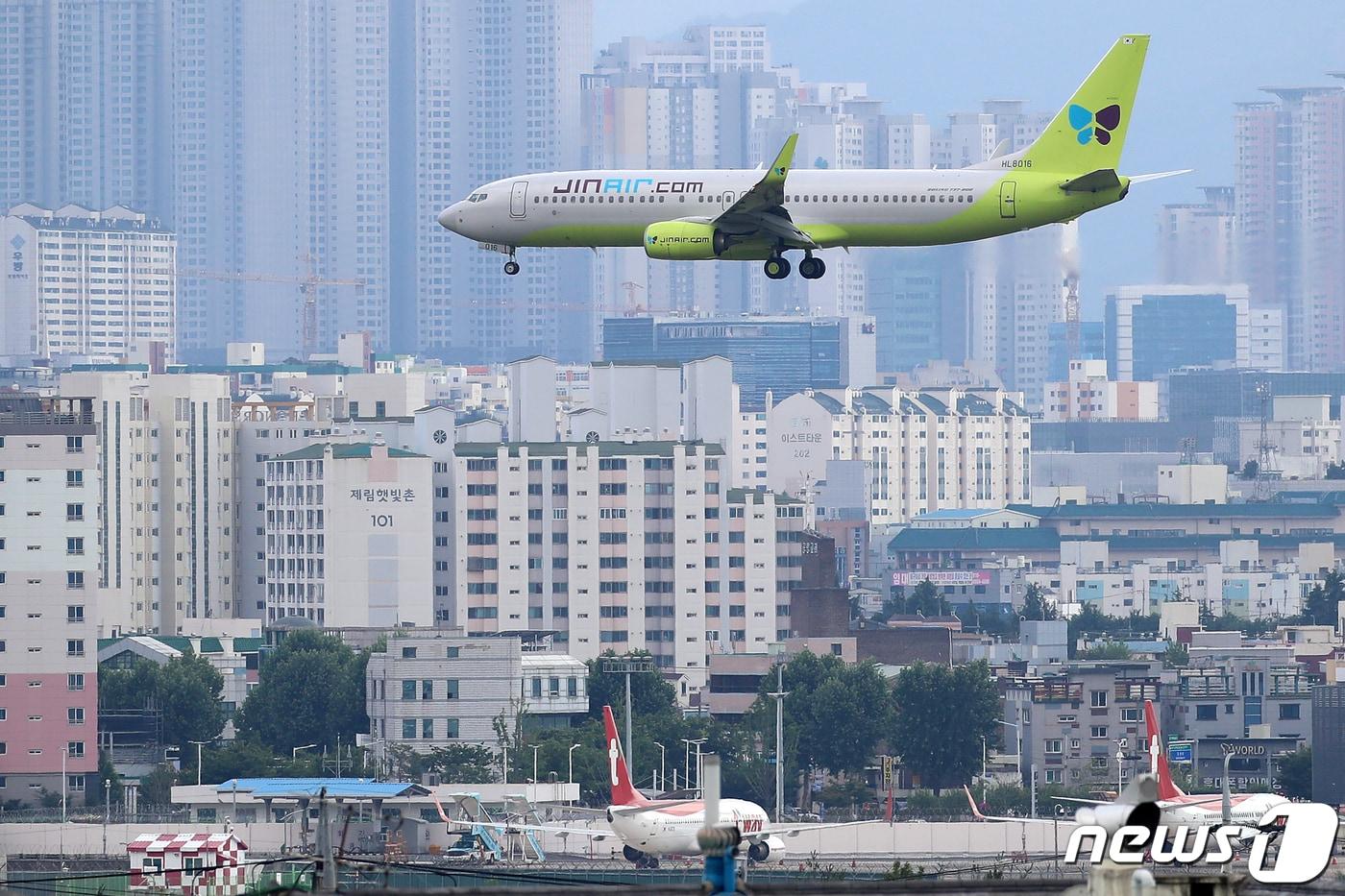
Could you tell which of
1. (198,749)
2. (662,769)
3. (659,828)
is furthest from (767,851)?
(198,749)

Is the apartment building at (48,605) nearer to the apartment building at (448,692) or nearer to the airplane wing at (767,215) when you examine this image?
the apartment building at (448,692)

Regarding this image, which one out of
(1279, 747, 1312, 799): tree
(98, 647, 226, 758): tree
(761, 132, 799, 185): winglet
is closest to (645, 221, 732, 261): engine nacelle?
(761, 132, 799, 185): winglet

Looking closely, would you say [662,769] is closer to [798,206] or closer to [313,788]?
[313,788]

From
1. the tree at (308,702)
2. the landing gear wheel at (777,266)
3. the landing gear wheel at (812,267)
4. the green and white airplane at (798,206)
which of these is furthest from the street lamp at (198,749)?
the landing gear wheel at (777,266)

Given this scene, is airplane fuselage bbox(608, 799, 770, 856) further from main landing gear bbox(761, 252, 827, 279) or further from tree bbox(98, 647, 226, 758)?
tree bbox(98, 647, 226, 758)

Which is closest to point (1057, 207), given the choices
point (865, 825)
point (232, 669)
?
point (865, 825)

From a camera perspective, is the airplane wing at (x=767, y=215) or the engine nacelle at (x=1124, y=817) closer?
the engine nacelle at (x=1124, y=817)

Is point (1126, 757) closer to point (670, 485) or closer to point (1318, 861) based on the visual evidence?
point (670, 485)
